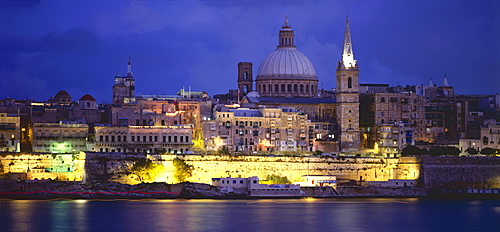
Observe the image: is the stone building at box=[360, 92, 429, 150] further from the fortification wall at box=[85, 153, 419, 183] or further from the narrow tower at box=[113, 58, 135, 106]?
the narrow tower at box=[113, 58, 135, 106]

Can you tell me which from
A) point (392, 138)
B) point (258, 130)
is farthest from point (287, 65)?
point (392, 138)

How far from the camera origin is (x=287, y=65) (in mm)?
92250

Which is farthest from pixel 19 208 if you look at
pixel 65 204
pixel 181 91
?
pixel 181 91

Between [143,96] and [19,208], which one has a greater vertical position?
[143,96]

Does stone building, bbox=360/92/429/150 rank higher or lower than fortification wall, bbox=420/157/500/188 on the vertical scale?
higher

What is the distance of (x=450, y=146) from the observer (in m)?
82.2

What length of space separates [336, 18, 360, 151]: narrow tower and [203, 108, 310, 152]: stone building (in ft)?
10.9

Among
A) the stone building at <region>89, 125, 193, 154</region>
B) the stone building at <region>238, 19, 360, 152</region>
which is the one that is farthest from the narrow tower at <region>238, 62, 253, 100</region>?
the stone building at <region>89, 125, 193, 154</region>

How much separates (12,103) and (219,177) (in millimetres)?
23085

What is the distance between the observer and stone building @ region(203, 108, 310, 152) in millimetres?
79312

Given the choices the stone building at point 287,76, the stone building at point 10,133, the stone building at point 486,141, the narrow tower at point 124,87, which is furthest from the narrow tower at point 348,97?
the stone building at point 10,133

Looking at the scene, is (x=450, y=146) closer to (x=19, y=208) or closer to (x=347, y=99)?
(x=347, y=99)

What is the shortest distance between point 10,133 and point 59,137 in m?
3.34

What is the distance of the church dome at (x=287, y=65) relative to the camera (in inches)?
3627
